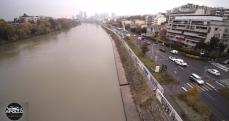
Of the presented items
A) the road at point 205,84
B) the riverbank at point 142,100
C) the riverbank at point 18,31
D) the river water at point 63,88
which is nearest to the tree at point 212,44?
the road at point 205,84

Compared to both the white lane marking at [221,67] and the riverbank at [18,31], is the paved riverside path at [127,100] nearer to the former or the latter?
the white lane marking at [221,67]

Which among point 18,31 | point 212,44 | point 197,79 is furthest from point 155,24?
point 197,79

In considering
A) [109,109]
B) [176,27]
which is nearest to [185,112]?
[109,109]

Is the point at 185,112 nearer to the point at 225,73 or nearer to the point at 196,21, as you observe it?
the point at 225,73

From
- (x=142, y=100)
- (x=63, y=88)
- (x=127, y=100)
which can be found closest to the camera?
(x=142, y=100)

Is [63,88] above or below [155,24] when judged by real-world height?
below

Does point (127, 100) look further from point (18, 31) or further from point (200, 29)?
point (18, 31)
